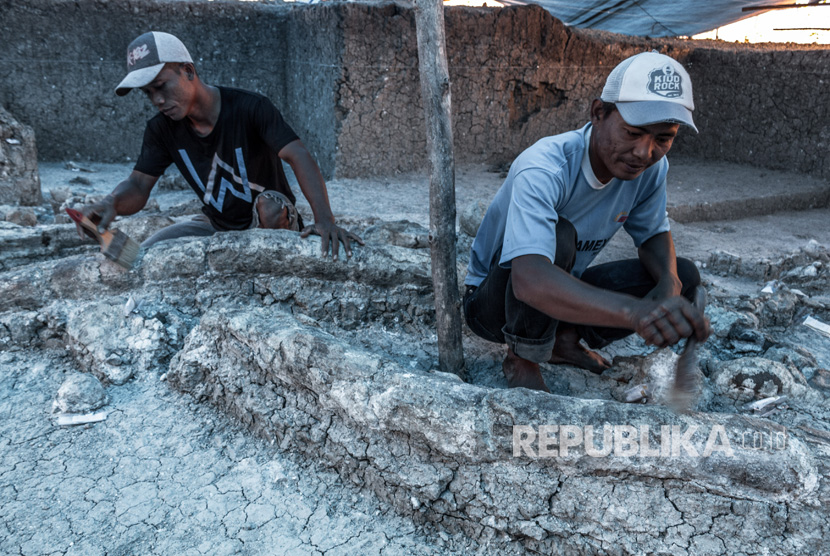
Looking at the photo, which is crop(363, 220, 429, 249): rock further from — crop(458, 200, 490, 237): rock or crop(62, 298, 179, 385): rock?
crop(62, 298, 179, 385): rock

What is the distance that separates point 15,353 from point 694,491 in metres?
2.52

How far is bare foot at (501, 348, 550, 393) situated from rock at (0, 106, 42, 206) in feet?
15.5

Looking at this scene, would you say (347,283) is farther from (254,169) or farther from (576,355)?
(576,355)

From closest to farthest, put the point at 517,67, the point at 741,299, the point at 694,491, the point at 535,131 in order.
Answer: the point at 694,491 < the point at 741,299 < the point at 517,67 < the point at 535,131

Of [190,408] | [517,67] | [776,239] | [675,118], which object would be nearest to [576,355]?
[675,118]

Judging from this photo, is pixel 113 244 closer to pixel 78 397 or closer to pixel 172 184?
pixel 78 397

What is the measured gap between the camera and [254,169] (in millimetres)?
2967

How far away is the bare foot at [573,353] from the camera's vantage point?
2.34 m

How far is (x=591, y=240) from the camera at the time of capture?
6.99 feet

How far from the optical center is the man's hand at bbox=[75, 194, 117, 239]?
2545 millimetres

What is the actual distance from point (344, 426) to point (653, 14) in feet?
21.4

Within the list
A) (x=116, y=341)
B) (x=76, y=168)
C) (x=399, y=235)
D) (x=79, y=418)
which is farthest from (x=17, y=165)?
(x=79, y=418)

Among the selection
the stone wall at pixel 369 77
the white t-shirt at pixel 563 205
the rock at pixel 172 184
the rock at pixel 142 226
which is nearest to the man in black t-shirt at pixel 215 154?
the rock at pixel 142 226

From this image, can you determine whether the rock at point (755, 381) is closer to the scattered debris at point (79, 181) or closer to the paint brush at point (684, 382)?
the paint brush at point (684, 382)
